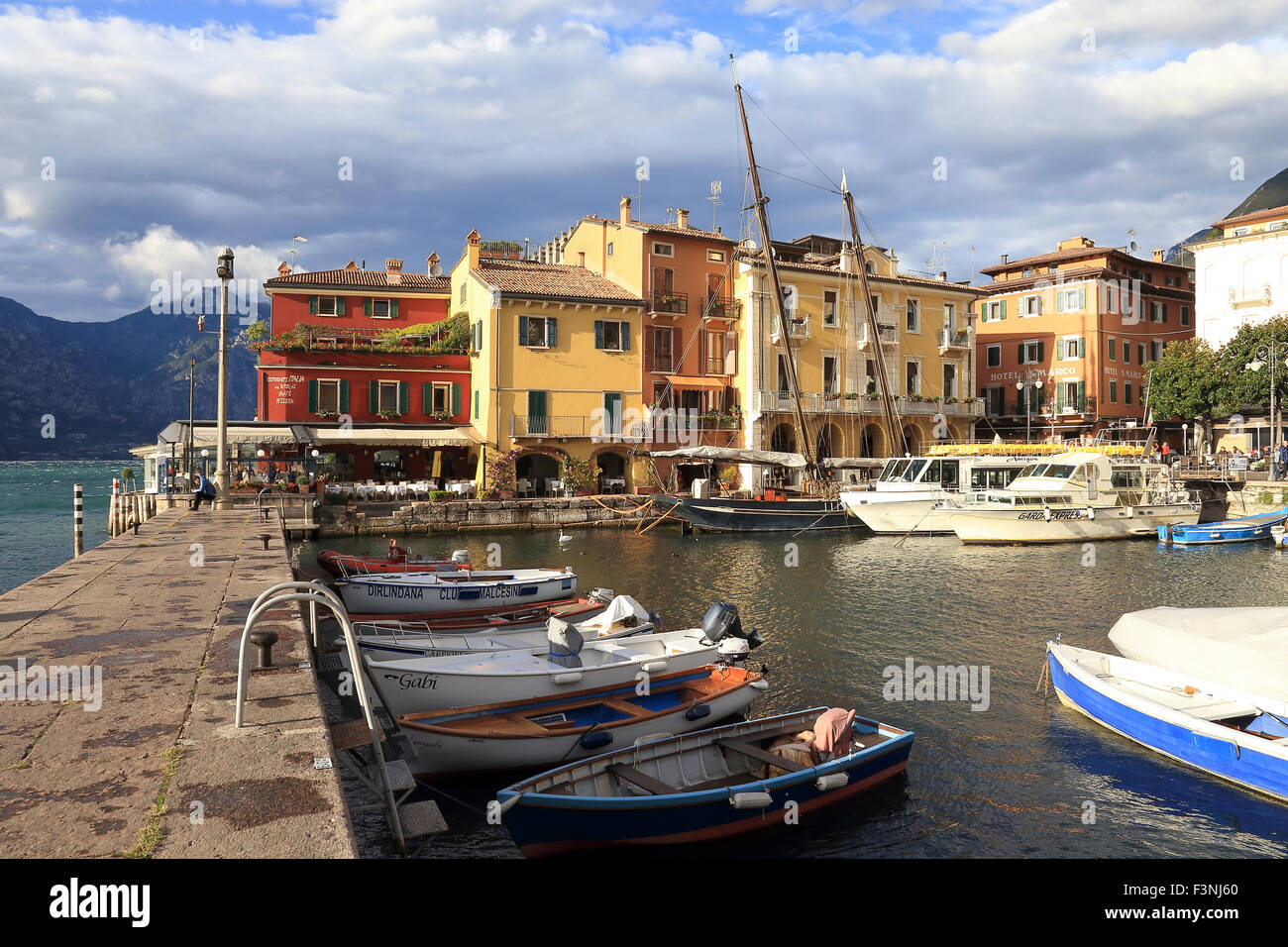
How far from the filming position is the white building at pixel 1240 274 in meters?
50.7

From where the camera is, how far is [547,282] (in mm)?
42750

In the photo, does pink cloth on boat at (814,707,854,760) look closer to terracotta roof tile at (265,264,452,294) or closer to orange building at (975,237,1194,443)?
terracotta roof tile at (265,264,452,294)

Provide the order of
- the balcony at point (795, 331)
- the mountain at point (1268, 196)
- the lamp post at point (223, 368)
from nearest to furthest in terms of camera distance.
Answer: the lamp post at point (223, 368) → the balcony at point (795, 331) → the mountain at point (1268, 196)

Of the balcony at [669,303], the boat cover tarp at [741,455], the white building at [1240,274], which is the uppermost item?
the white building at [1240,274]

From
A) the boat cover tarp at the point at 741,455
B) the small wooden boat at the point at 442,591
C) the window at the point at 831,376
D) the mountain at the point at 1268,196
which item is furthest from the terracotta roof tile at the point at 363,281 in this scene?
the mountain at the point at 1268,196

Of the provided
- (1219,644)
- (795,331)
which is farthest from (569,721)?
(795,331)

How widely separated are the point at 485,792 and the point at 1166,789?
8.16 metres

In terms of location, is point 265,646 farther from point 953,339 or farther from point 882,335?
point 953,339

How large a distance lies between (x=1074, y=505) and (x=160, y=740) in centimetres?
3541

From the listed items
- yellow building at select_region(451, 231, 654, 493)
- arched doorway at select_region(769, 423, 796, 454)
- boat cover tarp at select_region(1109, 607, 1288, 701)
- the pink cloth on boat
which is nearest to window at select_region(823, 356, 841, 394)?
arched doorway at select_region(769, 423, 796, 454)

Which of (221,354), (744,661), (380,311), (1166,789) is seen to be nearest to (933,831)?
(1166,789)

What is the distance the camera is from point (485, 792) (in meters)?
9.84

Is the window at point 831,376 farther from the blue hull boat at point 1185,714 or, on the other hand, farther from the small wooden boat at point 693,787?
the small wooden boat at point 693,787

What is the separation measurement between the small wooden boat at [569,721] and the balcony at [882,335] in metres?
39.2
